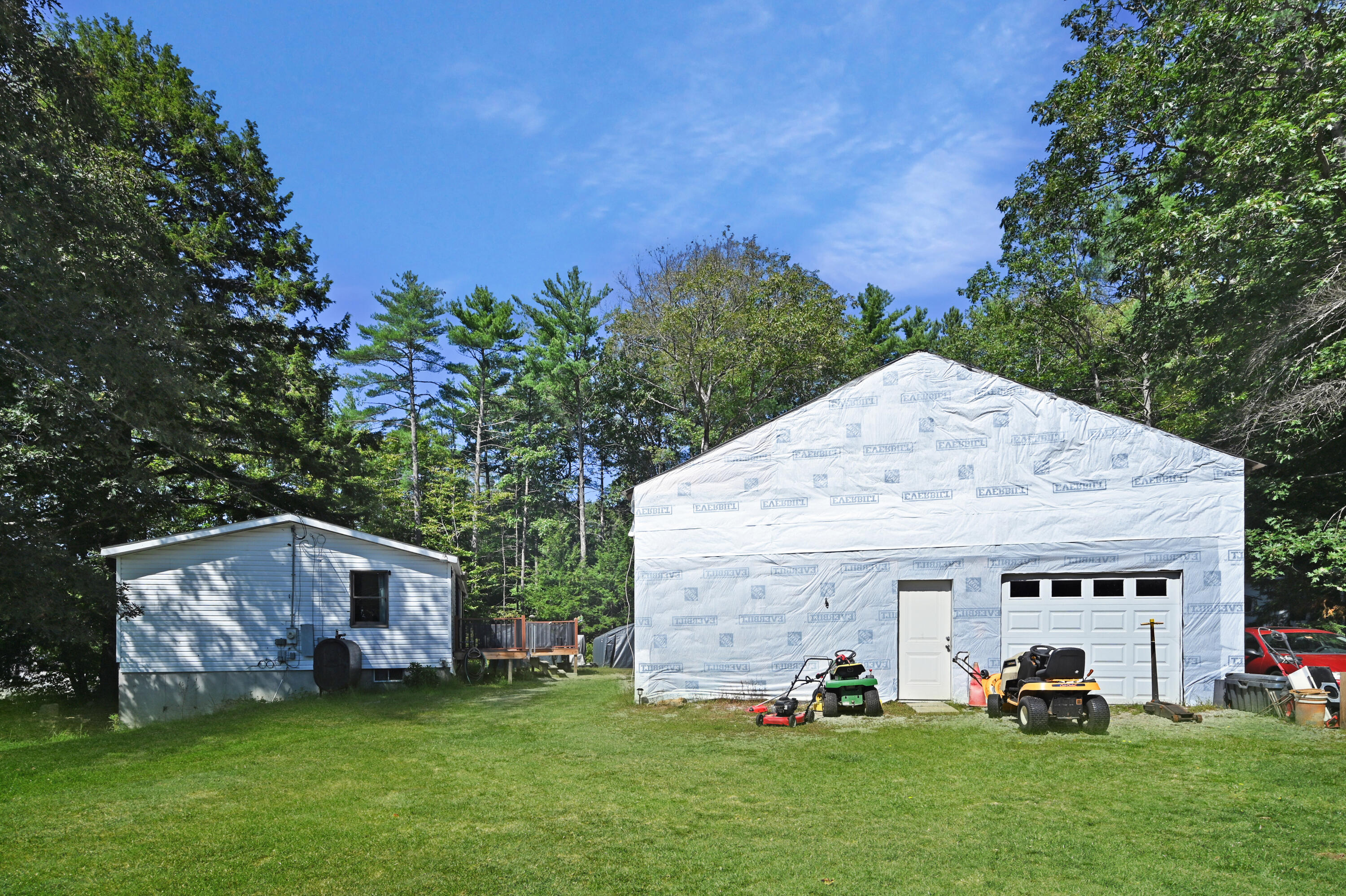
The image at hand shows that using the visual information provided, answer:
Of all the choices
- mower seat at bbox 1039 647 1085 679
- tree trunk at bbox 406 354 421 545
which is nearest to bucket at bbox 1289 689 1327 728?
mower seat at bbox 1039 647 1085 679

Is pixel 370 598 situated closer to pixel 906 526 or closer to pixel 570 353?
pixel 906 526

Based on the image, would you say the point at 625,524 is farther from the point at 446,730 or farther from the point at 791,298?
the point at 446,730

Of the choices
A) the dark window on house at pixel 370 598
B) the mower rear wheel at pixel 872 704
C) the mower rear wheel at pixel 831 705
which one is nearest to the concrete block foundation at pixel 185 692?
the dark window on house at pixel 370 598

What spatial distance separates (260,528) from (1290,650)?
20.5 meters

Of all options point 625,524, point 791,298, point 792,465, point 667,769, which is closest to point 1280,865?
point 667,769

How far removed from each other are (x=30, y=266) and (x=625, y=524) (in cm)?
2776

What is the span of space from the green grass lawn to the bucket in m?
0.59

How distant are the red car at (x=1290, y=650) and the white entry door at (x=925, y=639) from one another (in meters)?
5.17

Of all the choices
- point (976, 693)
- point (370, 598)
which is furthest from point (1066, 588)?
point (370, 598)

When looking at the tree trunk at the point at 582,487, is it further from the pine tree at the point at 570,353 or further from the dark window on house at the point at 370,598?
the dark window on house at the point at 370,598

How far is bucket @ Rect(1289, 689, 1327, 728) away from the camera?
10.5 m

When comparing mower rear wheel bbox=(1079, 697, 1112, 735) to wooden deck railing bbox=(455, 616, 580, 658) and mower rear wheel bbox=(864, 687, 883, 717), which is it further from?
wooden deck railing bbox=(455, 616, 580, 658)

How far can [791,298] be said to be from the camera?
28.1 metres

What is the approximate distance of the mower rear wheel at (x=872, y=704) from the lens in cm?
1202
